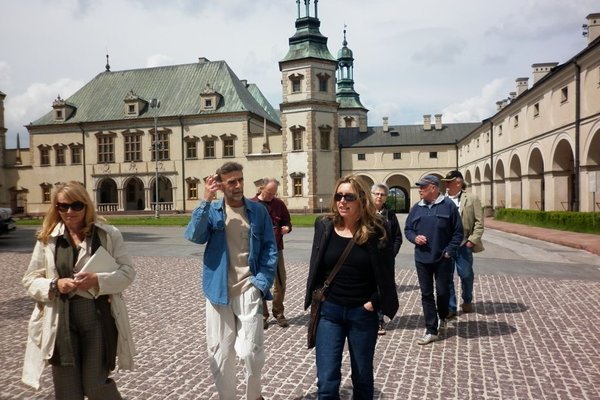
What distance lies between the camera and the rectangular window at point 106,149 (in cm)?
4953

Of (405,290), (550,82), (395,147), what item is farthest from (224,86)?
(405,290)

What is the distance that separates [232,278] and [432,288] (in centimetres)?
331

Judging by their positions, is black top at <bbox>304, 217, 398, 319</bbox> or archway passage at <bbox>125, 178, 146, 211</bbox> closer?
black top at <bbox>304, 217, 398, 319</bbox>

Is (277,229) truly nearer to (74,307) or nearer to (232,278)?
(232,278)

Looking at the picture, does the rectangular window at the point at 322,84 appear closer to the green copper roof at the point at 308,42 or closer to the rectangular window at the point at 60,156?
the green copper roof at the point at 308,42

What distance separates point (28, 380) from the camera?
3232mm

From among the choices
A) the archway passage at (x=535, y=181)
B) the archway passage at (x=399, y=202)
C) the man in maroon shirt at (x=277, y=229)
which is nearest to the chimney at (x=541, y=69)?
the archway passage at (x=535, y=181)

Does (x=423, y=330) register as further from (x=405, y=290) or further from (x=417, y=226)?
(x=405, y=290)

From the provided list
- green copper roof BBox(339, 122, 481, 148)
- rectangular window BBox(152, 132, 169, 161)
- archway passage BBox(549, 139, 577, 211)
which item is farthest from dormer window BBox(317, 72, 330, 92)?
archway passage BBox(549, 139, 577, 211)

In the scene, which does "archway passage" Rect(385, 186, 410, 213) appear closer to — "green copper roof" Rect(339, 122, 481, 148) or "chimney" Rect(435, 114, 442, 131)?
"green copper roof" Rect(339, 122, 481, 148)

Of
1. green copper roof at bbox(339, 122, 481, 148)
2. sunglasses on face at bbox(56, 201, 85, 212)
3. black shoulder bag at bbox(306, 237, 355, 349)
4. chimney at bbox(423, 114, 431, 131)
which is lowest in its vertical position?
black shoulder bag at bbox(306, 237, 355, 349)

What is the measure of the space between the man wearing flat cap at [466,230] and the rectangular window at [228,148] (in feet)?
132

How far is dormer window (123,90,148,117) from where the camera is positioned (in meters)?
48.6

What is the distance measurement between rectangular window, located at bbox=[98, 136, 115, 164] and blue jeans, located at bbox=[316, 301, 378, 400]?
51.1 meters
